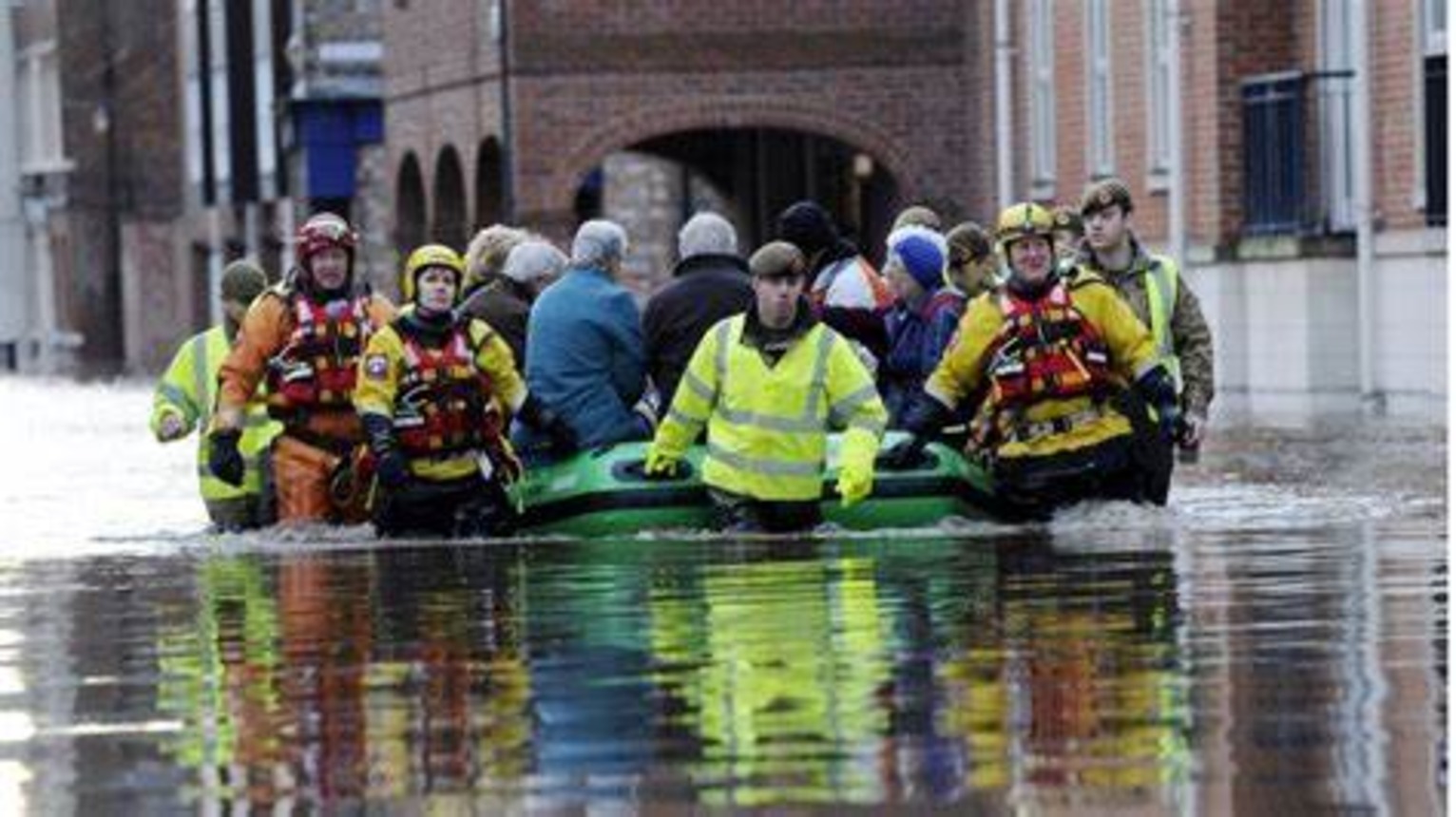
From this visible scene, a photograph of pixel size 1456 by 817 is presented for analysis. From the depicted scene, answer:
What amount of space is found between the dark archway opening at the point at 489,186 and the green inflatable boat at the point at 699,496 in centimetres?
2683

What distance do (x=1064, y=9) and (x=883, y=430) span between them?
2309 cm

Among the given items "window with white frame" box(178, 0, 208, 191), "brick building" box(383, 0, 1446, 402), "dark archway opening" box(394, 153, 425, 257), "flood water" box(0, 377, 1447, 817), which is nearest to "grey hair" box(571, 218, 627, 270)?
"flood water" box(0, 377, 1447, 817)

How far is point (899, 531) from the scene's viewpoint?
21.0 meters

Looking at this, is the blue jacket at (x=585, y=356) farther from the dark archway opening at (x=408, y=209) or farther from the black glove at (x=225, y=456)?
the dark archway opening at (x=408, y=209)

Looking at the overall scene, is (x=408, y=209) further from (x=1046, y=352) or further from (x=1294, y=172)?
(x=1046, y=352)

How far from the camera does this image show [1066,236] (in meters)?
22.4

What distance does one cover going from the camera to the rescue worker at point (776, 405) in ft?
66.2

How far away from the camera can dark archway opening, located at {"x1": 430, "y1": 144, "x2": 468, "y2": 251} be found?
5166 cm

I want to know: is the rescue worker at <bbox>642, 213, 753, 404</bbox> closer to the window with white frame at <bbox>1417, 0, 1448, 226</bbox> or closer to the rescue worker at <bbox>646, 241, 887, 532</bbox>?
the rescue worker at <bbox>646, 241, 887, 532</bbox>

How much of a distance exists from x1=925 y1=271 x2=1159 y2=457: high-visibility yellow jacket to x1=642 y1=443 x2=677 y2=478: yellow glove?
116cm

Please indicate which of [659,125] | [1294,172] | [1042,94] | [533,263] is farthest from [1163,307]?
[659,125]

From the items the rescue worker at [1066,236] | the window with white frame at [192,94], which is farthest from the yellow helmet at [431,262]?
the window with white frame at [192,94]

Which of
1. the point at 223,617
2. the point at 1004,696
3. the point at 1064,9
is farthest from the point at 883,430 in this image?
the point at 1064,9

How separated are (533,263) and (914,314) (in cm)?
179
